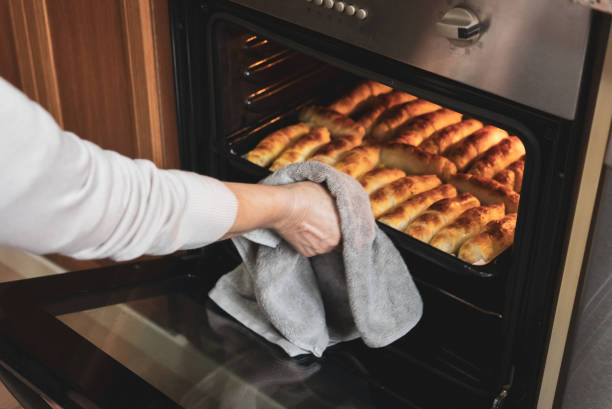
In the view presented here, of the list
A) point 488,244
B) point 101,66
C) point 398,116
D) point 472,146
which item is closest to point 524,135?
point 488,244

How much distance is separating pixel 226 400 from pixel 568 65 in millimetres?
627

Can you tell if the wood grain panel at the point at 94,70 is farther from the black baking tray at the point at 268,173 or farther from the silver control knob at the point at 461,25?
the silver control knob at the point at 461,25

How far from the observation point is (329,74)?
1.56 metres

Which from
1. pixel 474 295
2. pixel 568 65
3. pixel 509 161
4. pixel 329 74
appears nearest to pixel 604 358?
pixel 474 295

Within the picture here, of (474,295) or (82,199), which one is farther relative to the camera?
(474,295)

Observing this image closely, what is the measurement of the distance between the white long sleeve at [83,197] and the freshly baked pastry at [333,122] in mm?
651

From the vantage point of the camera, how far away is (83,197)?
0.69m

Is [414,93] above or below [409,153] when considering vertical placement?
above

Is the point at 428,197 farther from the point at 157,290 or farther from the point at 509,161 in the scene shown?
the point at 157,290

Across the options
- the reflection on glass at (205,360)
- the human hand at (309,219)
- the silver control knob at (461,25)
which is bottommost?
the reflection on glass at (205,360)

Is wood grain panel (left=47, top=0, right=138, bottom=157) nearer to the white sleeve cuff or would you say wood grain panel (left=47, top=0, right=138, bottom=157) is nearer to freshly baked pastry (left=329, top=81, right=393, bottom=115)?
freshly baked pastry (left=329, top=81, right=393, bottom=115)

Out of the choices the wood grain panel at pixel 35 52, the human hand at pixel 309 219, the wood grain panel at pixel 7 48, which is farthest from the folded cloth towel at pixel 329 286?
the wood grain panel at pixel 7 48

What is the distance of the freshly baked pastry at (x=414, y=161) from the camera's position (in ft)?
4.41

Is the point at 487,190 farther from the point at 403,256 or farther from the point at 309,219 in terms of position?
the point at 309,219
